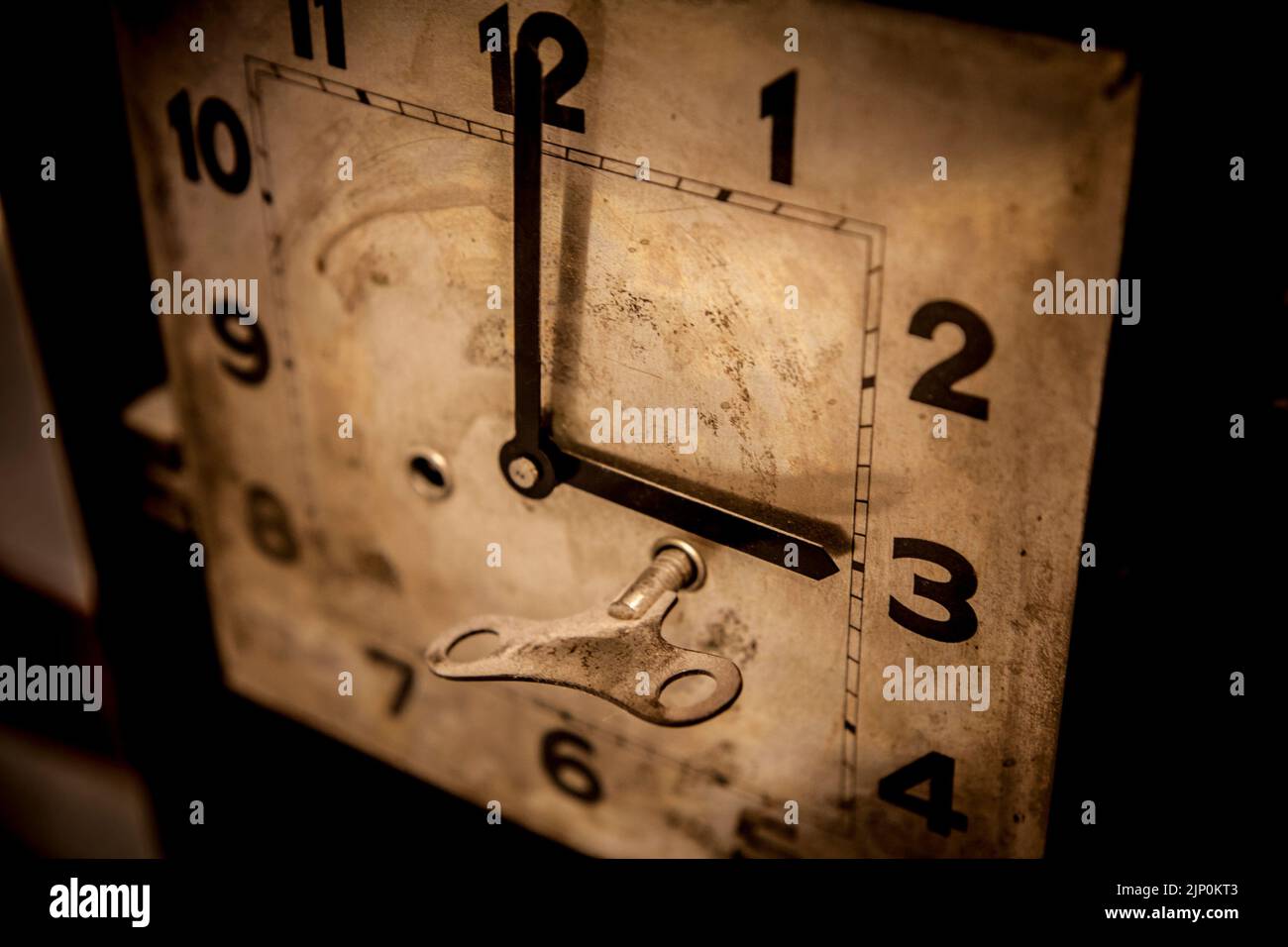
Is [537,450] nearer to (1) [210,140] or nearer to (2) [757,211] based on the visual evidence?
(2) [757,211]

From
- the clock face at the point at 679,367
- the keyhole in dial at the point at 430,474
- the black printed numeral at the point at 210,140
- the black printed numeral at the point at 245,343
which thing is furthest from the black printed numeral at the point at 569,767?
the black printed numeral at the point at 210,140

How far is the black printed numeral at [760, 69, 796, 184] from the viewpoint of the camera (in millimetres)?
564

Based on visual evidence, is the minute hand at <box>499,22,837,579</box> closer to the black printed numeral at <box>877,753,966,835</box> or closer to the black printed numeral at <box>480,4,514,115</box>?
the black printed numeral at <box>480,4,514,115</box>

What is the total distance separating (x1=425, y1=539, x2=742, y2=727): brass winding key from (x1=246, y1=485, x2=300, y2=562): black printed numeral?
12.5 inches

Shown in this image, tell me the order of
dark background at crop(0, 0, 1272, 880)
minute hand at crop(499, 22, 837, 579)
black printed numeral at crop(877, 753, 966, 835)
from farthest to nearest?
black printed numeral at crop(877, 753, 966, 835)
minute hand at crop(499, 22, 837, 579)
dark background at crop(0, 0, 1272, 880)

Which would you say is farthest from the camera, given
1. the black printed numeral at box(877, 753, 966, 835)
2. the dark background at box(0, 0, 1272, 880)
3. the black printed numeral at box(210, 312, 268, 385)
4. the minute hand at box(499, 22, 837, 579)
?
the black printed numeral at box(210, 312, 268, 385)

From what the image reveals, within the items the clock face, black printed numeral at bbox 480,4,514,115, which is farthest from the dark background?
black printed numeral at bbox 480,4,514,115

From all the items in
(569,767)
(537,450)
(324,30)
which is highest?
(324,30)

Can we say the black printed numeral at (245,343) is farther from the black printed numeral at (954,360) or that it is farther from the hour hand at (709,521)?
the black printed numeral at (954,360)

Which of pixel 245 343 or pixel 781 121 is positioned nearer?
pixel 781 121

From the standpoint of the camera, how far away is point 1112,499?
574mm

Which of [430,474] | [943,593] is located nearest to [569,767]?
[430,474]

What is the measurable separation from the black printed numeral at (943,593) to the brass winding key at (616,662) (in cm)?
10

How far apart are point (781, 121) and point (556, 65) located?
13 centimetres
